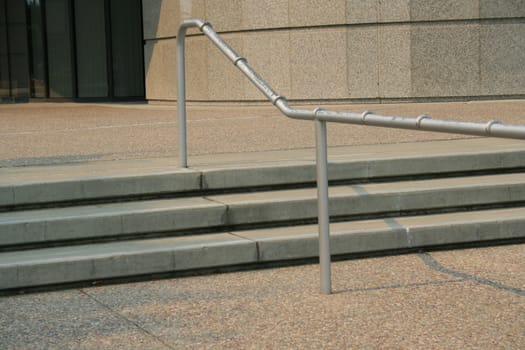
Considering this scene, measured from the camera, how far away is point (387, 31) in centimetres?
1430

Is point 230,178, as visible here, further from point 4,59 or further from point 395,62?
point 4,59

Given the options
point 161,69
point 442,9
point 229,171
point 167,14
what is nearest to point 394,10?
point 442,9

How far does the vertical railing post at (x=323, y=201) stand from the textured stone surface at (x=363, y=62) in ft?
30.2

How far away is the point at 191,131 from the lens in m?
11.3

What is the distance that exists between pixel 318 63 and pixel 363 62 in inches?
26.9

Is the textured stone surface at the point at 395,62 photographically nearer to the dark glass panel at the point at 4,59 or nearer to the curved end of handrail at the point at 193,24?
the curved end of handrail at the point at 193,24

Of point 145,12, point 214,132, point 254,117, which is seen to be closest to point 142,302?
point 214,132

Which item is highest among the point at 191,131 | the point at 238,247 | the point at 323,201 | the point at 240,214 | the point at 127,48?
the point at 127,48

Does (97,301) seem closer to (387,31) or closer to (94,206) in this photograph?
(94,206)

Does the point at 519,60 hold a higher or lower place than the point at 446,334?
higher

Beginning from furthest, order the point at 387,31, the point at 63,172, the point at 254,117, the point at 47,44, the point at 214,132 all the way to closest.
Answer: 1. the point at 47,44
2. the point at 387,31
3. the point at 254,117
4. the point at 214,132
5. the point at 63,172

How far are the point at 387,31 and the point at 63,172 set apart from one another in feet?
27.0

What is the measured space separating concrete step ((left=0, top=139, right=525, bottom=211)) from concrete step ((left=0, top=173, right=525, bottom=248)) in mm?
87

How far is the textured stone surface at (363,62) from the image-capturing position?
47.2 feet
